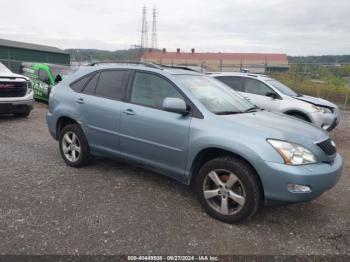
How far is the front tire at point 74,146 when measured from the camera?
5.16 m

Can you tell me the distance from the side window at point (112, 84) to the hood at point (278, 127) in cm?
165

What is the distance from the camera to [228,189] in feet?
12.0

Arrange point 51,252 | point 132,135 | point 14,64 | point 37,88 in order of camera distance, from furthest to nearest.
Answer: point 14,64, point 37,88, point 132,135, point 51,252

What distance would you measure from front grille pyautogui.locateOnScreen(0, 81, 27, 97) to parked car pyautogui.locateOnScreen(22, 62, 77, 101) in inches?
116

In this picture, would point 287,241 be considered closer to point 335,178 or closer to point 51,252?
point 335,178

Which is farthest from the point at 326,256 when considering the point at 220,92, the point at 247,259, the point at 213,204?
the point at 220,92

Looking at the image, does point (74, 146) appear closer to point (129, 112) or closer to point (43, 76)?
point (129, 112)

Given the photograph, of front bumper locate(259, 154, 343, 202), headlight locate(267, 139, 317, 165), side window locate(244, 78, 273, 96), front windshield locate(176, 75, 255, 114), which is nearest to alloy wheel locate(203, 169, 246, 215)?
front bumper locate(259, 154, 343, 202)

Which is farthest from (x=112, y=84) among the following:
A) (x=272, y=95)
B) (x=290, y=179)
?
(x=272, y=95)

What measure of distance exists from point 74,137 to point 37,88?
9010mm

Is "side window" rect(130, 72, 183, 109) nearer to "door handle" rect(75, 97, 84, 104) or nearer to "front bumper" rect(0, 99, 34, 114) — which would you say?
"door handle" rect(75, 97, 84, 104)

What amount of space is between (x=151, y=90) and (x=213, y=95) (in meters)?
0.81

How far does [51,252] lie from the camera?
10.0ft

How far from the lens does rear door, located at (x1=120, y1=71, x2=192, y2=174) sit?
4004 millimetres
